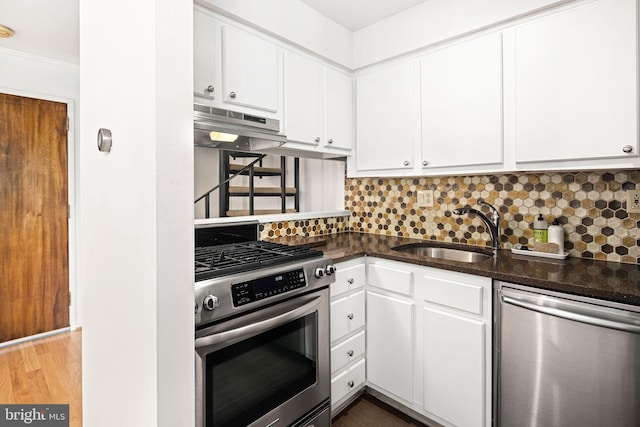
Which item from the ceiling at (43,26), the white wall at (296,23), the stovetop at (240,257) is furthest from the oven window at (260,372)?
the ceiling at (43,26)

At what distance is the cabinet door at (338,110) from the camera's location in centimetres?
226

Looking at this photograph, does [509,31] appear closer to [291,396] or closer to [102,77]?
[102,77]

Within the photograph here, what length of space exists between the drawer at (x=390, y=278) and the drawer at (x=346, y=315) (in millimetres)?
125

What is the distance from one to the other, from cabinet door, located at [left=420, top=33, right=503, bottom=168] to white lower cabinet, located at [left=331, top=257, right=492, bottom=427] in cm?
70

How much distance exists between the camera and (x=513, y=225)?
1.99 meters

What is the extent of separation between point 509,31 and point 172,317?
6.55ft

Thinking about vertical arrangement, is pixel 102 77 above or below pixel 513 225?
above

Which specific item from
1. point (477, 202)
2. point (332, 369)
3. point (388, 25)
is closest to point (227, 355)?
point (332, 369)

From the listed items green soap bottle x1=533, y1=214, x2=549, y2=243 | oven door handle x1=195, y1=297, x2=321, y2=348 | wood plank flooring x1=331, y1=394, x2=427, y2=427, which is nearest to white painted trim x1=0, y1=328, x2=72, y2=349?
wood plank flooring x1=331, y1=394, x2=427, y2=427

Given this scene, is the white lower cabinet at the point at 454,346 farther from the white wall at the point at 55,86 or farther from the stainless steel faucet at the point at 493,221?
the white wall at the point at 55,86

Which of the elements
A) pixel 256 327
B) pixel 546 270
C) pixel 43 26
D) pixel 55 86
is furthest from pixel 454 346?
pixel 55 86

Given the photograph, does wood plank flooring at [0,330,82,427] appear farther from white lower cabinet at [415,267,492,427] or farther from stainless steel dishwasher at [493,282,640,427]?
stainless steel dishwasher at [493,282,640,427]

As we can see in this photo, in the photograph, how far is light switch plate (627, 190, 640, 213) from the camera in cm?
161

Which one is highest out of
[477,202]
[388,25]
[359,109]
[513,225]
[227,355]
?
[388,25]
